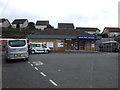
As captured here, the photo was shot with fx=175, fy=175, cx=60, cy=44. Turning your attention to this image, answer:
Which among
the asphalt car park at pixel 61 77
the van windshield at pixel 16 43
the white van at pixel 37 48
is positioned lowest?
the asphalt car park at pixel 61 77

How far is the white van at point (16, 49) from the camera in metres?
14.3

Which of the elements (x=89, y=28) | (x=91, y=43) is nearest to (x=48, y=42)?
(x=91, y=43)

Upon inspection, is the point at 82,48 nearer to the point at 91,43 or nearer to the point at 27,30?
the point at 91,43

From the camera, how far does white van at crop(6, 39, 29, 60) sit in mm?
14336

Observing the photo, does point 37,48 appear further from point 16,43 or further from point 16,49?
point 16,49

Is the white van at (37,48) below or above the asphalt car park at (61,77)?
above

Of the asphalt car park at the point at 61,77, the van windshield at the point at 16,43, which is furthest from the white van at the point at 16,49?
the asphalt car park at the point at 61,77

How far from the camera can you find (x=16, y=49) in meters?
14.4

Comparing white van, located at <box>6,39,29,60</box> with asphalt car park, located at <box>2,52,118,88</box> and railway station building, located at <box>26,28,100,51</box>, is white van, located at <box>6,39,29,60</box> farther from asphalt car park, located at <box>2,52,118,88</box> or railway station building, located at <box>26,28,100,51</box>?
railway station building, located at <box>26,28,100,51</box>

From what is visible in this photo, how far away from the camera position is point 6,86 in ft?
21.7

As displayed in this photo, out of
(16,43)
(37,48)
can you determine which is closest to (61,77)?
(16,43)

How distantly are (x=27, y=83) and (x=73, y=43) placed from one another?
30572 millimetres

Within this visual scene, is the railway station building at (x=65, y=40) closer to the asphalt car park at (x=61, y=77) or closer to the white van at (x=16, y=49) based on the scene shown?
the white van at (x=16, y=49)

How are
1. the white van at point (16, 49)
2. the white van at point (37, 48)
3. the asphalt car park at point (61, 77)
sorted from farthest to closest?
the white van at point (37, 48) → the white van at point (16, 49) → the asphalt car park at point (61, 77)
